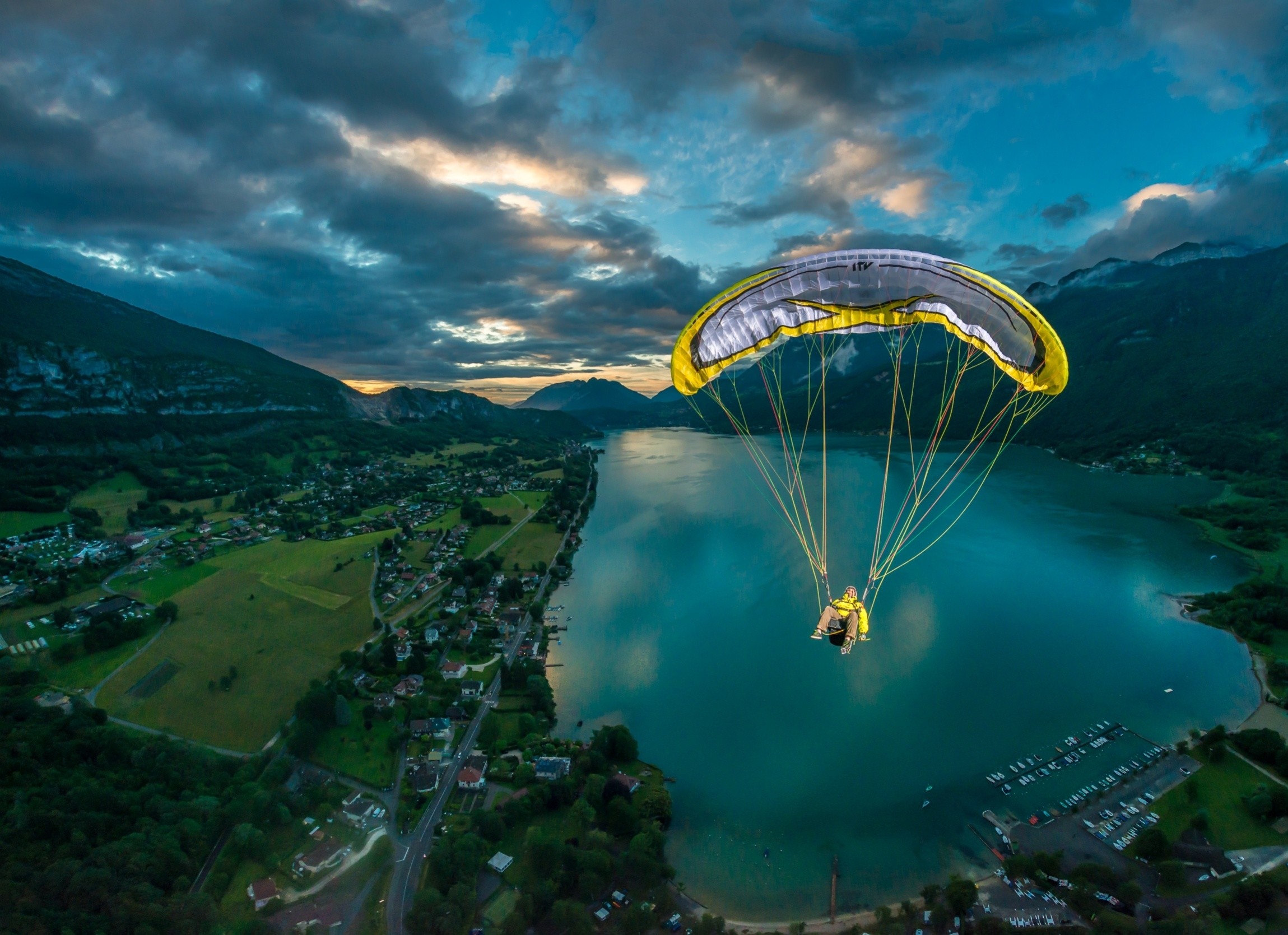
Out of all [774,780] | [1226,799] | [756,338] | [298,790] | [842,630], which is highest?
[756,338]

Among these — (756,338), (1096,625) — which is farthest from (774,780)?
(1096,625)

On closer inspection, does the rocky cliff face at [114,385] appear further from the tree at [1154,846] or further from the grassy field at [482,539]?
the tree at [1154,846]

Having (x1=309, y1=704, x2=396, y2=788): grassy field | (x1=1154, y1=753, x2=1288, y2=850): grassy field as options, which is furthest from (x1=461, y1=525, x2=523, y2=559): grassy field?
(x1=1154, y1=753, x2=1288, y2=850): grassy field

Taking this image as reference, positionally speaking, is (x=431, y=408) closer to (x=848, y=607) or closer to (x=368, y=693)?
(x=368, y=693)

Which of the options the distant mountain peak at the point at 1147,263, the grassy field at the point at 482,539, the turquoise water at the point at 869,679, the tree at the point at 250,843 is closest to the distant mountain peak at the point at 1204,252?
the distant mountain peak at the point at 1147,263

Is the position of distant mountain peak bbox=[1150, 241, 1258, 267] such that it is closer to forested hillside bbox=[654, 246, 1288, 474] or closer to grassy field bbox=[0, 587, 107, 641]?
forested hillside bbox=[654, 246, 1288, 474]

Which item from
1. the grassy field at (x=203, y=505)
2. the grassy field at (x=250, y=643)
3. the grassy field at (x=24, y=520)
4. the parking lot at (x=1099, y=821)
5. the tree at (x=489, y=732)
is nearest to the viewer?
the parking lot at (x=1099, y=821)

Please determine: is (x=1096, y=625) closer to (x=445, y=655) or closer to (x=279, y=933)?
(x=445, y=655)
